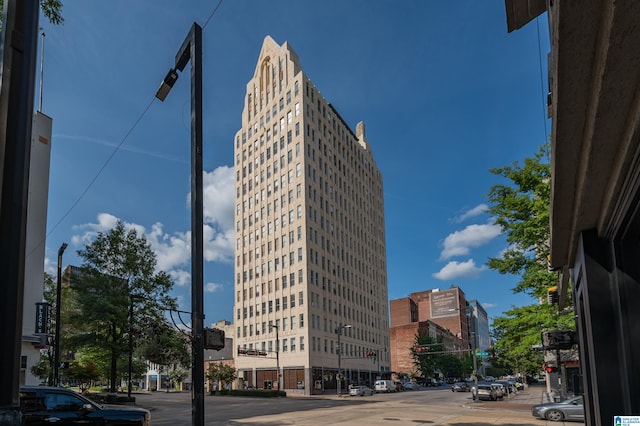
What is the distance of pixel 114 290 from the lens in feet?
118

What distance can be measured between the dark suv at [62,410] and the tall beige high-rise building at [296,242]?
5314 centimetres

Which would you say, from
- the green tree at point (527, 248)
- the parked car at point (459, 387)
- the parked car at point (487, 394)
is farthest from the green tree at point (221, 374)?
the green tree at point (527, 248)

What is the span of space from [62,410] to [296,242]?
58.8 metres

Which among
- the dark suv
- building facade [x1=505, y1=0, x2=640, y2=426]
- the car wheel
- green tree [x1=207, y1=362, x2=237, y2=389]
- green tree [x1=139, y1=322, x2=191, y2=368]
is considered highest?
building facade [x1=505, y1=0, x2=640, y2=426]

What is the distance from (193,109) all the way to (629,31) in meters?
6.23

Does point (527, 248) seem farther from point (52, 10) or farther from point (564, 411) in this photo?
point (52, 10)

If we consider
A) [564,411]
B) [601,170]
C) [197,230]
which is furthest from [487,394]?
[601,170]

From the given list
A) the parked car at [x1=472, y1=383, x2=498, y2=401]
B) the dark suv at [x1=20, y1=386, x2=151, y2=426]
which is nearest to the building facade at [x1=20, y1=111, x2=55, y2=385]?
the dark suv at [x1=20, y1=386, x2=151, y2=426]

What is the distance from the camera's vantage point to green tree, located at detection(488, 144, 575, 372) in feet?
76.5

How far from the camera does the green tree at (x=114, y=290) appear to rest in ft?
113

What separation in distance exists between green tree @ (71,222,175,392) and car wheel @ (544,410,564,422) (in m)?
23.7

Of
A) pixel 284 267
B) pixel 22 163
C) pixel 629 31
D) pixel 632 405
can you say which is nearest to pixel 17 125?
pixel 22 163

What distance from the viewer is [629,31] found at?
94.3 inches

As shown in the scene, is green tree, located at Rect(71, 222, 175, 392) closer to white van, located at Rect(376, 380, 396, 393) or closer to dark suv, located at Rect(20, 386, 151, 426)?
dark suv, located at Rect(20, 386, 151, 426)
